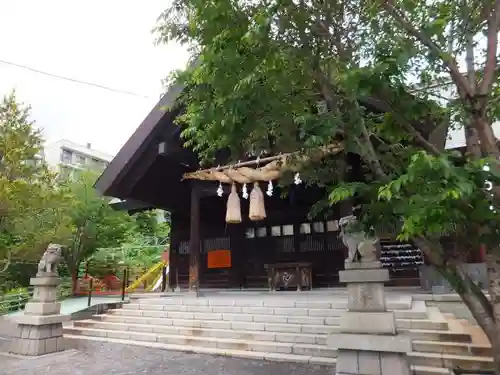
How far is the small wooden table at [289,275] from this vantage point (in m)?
10.7

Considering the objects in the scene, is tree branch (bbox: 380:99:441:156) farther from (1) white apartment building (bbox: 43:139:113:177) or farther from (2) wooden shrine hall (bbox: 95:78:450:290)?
(1) white apartment building (bbox: 43:139:113:177)

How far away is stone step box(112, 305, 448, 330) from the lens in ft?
19.9

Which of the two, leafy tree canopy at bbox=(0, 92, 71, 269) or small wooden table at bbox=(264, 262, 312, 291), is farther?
small wooden table at bbox=(264, 262, 312, 291)

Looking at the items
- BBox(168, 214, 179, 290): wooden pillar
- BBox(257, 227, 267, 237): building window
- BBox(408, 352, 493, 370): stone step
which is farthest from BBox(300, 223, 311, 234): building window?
BBox(408, 352, 493, 370): stone step

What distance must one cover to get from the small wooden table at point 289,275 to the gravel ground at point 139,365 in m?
4.66

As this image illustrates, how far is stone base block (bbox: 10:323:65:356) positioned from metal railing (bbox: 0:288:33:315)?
21.0ft

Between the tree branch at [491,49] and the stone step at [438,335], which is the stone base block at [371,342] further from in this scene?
the tree branch at [491,49]

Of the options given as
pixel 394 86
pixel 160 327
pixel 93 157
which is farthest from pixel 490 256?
pixel 93 157

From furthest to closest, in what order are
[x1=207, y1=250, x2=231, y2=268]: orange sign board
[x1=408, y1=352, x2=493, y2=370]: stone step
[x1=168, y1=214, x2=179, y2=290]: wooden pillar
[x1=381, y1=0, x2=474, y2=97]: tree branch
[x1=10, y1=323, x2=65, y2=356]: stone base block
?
1. [x1=168, y1=214, x2=179, y2=290]: wooden pillar
2. [x1=207, y1=250, x2=231, y2=268]: orange sign board
3. [x1=10, y1=323, x2=65, y2=356]: stone base block
4. [x1=408, y1=352, x2=493, y2=370]: stone step
5. [x1=381, y1=0, x2=474, y2=97]: tree branch

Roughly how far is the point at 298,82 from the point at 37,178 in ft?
28.1

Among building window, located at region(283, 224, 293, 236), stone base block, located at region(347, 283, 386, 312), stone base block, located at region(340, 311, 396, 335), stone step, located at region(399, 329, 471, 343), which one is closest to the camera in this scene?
stone base block, located at region(340, 311, 396, 335)

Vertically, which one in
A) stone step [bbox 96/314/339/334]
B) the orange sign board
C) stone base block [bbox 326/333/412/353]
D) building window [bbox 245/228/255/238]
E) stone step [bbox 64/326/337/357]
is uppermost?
building window [bbox 245/228/255/238]

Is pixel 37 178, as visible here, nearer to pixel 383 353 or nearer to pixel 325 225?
pixel 325 225

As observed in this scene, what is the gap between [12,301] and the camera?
12977mm
